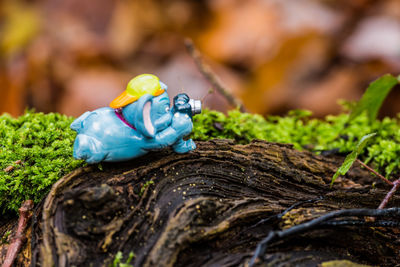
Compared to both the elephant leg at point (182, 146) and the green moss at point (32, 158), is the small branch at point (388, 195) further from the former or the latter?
the green moss at point (32, 158)

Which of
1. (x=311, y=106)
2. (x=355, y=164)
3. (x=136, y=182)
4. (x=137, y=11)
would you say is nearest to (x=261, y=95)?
(x=311, y=106)

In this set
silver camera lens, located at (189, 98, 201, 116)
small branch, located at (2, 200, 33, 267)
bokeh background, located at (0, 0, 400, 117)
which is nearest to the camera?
small branch, located at (2, 200, 33, 267)

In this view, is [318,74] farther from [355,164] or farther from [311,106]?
[355,164]

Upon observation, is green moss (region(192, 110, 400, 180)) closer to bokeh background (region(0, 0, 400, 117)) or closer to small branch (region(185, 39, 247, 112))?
small branch (region(185, 39, 247, 112))

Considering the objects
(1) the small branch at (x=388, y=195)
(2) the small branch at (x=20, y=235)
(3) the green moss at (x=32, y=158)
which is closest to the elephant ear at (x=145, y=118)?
(3) the green moss at (x=32, y=158)

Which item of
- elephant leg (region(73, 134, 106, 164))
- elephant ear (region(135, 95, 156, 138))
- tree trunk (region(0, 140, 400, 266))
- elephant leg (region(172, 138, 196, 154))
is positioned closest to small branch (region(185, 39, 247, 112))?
tree trunk (region(0, 140, 400, 266))

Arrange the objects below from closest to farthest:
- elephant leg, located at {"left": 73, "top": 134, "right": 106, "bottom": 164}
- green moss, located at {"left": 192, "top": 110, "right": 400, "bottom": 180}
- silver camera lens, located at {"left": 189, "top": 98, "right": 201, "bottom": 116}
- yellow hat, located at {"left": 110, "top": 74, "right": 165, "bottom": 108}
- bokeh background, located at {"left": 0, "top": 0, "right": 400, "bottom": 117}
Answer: elephant leg, located at {"left": 73, "top": 134, "right": 106, "bottom": 164}
yellow hat, located at {"left": 110, "top": 74, "right": 165, "bottom": 108}
silver camera lens, located at {"left": 189, "top": 98, "right": 201, "bottom": 116}
green moss, located at {"left": 192, "top": 110, "right": 400, "bottom": 180}
bokeh background, located at {"left": 0, "top": 0, "right": 400, "bottom": 117}
